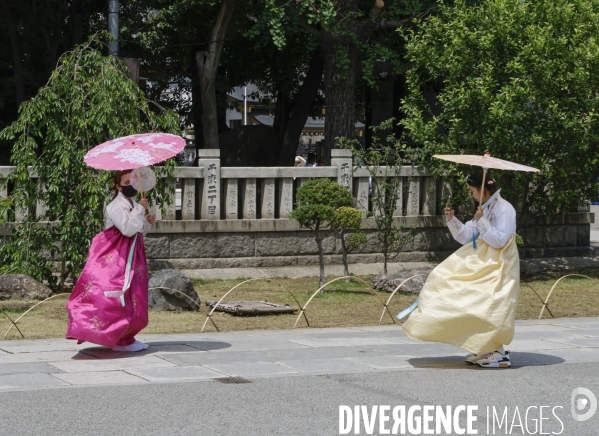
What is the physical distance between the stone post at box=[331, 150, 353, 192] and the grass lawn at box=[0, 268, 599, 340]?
5.89ft

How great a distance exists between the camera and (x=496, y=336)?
27.6 feet

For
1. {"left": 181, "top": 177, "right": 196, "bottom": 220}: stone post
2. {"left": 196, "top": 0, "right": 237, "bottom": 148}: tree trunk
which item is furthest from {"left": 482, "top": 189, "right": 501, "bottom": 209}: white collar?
{"left": 196, "top": 0, "right": 237, "bottom": 148}: tree trunk

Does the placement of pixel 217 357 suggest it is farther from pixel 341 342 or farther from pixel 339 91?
pixel 339 91

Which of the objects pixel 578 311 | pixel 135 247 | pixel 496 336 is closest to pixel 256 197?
pixel 578 311

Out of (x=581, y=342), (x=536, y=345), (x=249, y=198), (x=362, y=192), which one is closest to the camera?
(x=536, y=345)

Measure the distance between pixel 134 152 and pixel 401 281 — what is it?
265 inches

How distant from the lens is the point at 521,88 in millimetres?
15445

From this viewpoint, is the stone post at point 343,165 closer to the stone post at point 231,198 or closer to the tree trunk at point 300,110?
the stone post at point 231,198

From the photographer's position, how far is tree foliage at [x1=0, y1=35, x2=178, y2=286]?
13.9m

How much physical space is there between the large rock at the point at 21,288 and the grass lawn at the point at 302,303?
→ 7.7 inches

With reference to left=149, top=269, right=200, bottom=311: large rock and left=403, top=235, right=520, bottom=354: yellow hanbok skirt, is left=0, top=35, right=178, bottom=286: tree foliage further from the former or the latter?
left=403, top=235, right=520, bottom=354: yellow hanbok skirt

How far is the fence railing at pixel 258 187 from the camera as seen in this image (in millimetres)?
16047

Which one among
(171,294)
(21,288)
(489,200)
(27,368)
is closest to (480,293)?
(489,200)

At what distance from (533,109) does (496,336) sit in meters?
8.35
